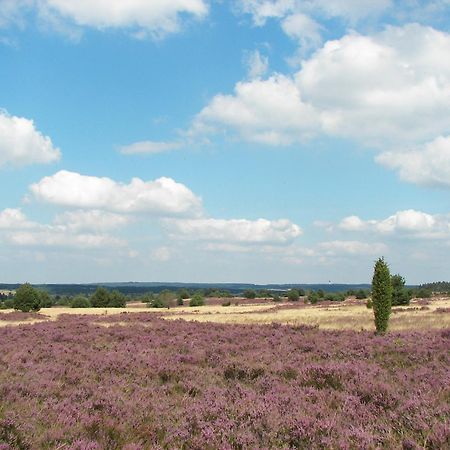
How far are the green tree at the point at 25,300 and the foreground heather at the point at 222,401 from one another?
45579 mm

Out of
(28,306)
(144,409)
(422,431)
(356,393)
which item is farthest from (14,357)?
(28,306)

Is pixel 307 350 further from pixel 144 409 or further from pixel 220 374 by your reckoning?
pixel 144 409

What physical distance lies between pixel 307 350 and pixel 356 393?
7.96 m

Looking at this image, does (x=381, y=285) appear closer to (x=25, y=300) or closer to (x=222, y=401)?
(x=222, y=401)

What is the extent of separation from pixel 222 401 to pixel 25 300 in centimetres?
5485

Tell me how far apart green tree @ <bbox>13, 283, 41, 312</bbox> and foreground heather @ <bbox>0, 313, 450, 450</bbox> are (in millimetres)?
45579

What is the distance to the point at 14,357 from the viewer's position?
45.6 feet

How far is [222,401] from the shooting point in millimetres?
8023

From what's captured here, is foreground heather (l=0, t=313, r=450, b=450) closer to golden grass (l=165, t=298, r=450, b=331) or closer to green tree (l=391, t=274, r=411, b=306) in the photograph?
golden grass (l=165, t=298, r=450, b=331)

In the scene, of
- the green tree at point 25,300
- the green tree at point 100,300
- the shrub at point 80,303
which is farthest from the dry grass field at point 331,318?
the green tree at point 100,300

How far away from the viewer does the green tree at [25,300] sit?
56188mm

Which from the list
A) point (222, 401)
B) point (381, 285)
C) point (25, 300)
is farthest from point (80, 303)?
point (222, 401)

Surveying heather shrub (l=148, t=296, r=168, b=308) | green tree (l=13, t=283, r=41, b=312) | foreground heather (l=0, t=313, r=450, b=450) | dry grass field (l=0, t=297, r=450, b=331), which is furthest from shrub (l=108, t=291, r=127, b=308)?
foreground heather (l=0, t=313, r=450, b=450)

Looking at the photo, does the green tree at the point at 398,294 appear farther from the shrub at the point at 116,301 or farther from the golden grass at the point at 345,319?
the shrub at the point at 116,301
